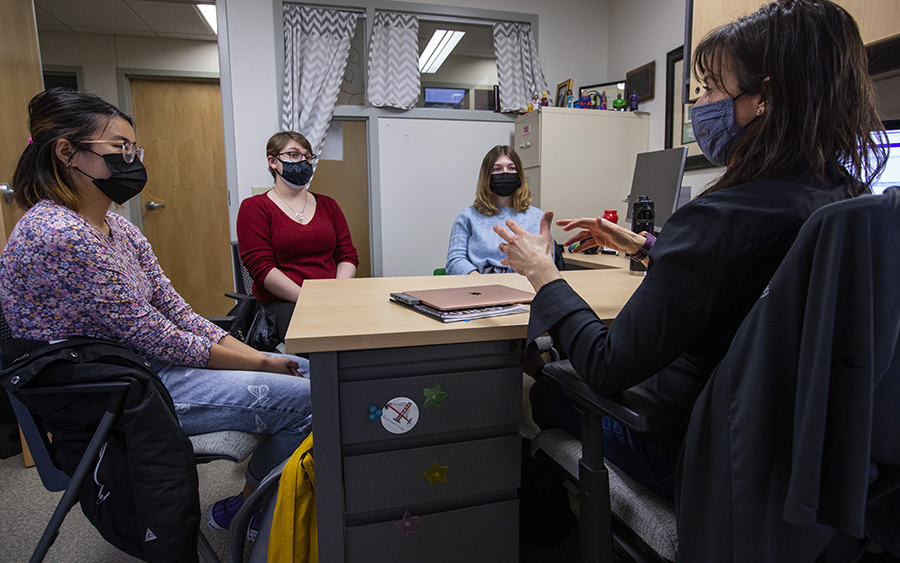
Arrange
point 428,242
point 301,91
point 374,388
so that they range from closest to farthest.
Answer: point 374,388, point 301,91, point 428,242

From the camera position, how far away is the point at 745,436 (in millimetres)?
621

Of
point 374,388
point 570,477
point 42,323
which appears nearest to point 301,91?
point 42,323

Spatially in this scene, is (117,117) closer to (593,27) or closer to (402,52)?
(402,52)

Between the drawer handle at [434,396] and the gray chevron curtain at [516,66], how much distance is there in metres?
3.07

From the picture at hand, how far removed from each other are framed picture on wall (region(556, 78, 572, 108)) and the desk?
2.80m

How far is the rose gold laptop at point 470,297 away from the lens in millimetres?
1122

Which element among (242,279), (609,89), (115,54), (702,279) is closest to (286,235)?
(242,279)

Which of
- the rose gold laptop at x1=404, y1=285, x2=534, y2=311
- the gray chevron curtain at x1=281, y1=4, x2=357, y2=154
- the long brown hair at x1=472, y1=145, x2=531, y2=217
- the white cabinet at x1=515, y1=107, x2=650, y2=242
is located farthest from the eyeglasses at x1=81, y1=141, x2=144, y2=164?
the white cabinet at x1=515, y1=107, x2=650, y2=242

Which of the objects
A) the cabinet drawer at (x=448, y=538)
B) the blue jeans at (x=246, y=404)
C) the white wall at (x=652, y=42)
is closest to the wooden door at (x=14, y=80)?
the blue jeans at (x=246, y=404)

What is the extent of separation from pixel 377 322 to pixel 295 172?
4.87 feet

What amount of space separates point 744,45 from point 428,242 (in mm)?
2942

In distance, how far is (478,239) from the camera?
2.44 meters

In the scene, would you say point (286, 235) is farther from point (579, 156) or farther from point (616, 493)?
point (579, 156)

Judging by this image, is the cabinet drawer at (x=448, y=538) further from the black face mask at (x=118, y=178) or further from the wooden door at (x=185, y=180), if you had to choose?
the wooden door at (x=185, y=180)
